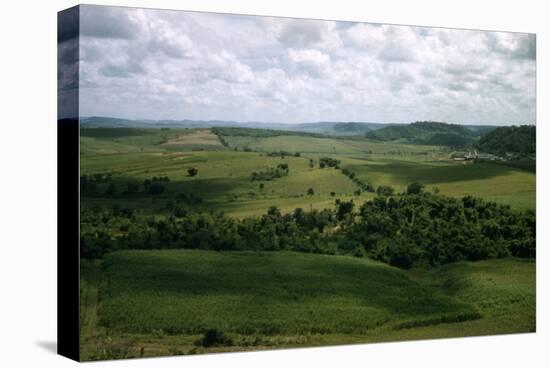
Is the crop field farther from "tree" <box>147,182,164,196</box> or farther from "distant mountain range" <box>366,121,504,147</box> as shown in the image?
"distant mountain range" <box>366,121,504,147</box>

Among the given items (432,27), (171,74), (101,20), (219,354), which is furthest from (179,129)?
(432,27)

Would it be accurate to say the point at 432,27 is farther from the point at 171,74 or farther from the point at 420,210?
the point at 171,74

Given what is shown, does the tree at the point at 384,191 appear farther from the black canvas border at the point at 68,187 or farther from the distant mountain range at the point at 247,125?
the black canvas border at the point at 68,187

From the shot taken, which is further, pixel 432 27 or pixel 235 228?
pixel 432 27

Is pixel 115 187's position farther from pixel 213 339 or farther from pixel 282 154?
pixel 282 154

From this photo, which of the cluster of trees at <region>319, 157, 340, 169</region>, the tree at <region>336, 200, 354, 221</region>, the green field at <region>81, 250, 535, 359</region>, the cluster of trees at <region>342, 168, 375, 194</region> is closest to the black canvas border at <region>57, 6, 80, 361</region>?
the green field at <region>81, 250, 535, 359</region>

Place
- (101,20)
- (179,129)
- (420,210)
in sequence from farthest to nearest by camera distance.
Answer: (420,210)
(179,129)
(101,20)
